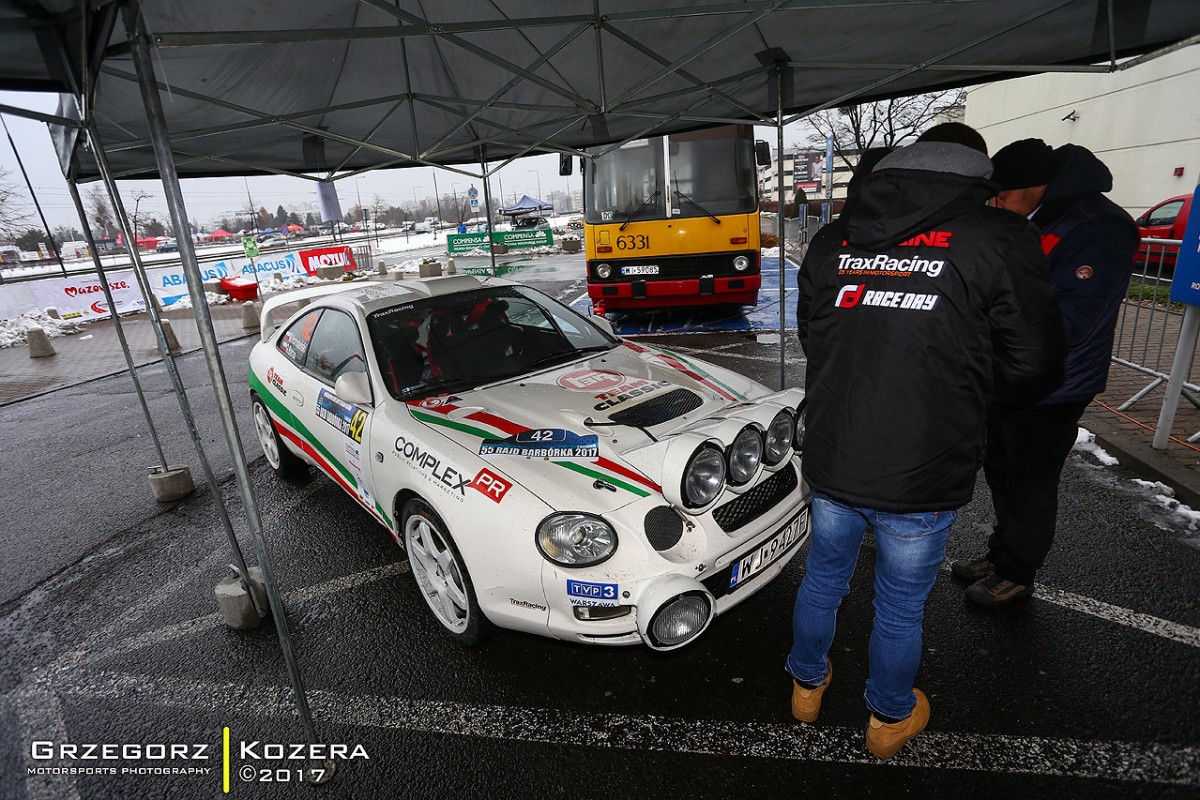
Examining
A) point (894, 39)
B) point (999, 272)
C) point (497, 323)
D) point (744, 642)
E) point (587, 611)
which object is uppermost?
point (894, 39)

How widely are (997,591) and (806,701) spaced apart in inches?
48.8

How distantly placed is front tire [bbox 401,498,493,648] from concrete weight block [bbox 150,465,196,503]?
293 cm

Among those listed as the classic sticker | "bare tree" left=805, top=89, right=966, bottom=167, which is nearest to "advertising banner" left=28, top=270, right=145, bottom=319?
the classic sticker

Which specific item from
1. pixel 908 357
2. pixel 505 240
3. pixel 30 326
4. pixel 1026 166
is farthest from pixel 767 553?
pixel 505 240

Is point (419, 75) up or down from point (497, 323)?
up

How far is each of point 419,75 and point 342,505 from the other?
11.2ft

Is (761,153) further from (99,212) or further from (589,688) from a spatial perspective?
(99,212)

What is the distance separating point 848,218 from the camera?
1.87 m

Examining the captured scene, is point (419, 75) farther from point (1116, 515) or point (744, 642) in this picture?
point (1116, 515)

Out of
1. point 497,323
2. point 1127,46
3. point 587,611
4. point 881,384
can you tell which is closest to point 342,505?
point 497,323

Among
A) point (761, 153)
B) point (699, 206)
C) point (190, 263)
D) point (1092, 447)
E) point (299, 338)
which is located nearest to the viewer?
point (190, 263)

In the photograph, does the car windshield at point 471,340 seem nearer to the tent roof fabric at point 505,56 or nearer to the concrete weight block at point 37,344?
the tent roof fabric at point 505,56

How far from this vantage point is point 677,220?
8398 mm

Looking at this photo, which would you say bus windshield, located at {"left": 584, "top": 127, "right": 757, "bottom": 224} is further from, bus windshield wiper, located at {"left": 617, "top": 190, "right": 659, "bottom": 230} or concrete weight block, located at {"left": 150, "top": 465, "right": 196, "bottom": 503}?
concrete weight block, located at {"left": 150, "top": 465, "right": 196, "bottom": 503}
